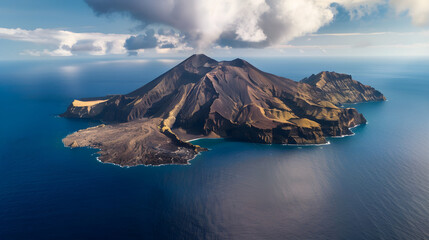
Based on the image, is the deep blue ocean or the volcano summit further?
the volcano summit

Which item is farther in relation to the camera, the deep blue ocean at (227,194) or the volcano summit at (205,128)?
the volcano summit at (205,128)

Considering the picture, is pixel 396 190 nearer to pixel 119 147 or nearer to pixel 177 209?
pixel 177 209

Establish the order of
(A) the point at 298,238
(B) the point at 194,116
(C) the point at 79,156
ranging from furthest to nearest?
(B) the point at 194,116 < (C) the point at 79,156 < (A) the point at 298,238

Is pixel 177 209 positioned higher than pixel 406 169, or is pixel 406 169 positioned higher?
pixel 406 169

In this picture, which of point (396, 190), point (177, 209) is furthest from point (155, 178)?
point (396, 190)

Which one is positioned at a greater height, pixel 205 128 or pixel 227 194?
pixel 205 128

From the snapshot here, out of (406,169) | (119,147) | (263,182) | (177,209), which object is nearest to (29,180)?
(119,147)

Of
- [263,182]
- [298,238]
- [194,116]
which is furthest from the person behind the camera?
[194,116]

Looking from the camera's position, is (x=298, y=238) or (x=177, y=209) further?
(x=177, y=209)

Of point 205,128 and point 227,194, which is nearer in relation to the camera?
point 227,194

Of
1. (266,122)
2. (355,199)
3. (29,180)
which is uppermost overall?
(266,122)
